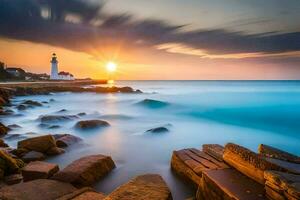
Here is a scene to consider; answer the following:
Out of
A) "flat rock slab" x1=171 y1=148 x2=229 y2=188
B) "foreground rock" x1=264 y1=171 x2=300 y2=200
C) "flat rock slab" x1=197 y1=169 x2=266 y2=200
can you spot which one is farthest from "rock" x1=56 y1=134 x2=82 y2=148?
"foreground rock" x1=264 y1=171 x2=300 y2=200

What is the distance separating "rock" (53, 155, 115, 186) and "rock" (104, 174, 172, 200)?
1.32m

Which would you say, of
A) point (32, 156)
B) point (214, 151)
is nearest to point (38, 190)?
point (32, 156)

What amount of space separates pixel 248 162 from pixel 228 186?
18.1 inches

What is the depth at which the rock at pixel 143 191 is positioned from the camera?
10.5 ft

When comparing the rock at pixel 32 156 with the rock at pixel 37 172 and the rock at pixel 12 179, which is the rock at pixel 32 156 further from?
the rock at pixel 37 172

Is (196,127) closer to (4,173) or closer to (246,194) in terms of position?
(4,173)

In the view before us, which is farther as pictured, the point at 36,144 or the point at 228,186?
the point at 36,144

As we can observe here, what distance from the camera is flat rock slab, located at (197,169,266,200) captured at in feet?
9.20

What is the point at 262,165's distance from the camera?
3.00 m

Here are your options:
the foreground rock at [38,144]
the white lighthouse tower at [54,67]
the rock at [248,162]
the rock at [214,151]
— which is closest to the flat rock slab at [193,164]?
the rock at [214,151]

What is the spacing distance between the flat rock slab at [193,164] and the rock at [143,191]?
0.97m

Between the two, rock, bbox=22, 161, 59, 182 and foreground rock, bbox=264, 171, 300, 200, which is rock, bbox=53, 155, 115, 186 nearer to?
rock, bbox=22, 161, 59, 182

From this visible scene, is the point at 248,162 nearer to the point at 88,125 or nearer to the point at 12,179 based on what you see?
the point at 12,179

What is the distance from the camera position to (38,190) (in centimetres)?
396
